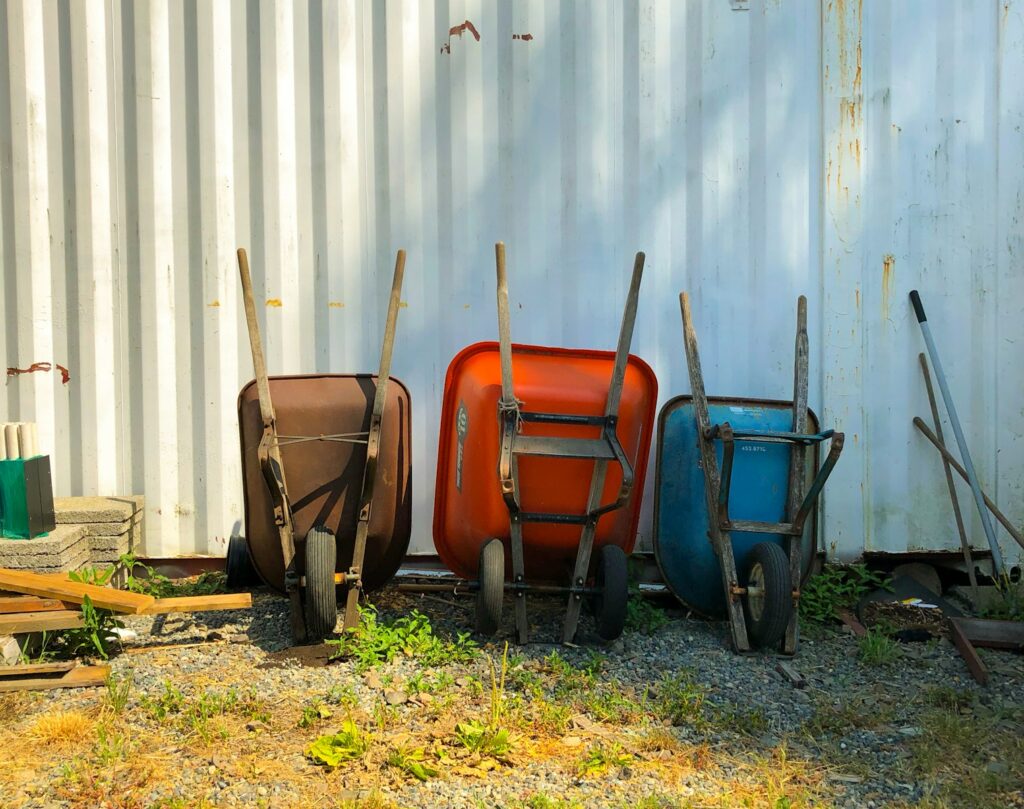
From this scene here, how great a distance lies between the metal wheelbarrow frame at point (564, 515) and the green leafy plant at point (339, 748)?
3.20ft

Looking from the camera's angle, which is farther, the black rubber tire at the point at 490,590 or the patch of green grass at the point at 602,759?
the black rubber tire at the point at 490,590

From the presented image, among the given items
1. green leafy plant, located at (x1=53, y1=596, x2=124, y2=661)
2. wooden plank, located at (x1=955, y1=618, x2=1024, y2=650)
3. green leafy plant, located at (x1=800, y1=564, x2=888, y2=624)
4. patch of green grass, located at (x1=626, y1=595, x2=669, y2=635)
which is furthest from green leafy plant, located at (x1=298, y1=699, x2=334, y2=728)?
wooden plank, located at (x1=955, y1=618, x2=1024, y2=650)

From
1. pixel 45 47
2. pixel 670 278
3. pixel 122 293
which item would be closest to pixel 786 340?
pixel 670 278

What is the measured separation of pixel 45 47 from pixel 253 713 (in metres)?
3.75

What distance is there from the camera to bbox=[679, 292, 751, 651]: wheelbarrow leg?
4090 millimetres

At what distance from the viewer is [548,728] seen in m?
3.16

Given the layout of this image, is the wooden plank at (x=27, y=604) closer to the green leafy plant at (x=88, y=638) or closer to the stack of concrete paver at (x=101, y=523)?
the green leafy plant at (x=88, y=638)

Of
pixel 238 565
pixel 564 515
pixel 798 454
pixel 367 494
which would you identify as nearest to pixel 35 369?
pixel 238 565

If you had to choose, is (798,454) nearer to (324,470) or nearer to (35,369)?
(324,470)

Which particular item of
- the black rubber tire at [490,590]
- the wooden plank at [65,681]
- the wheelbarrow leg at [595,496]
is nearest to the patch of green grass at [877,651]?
the wheelbarrow leg at [595,496]

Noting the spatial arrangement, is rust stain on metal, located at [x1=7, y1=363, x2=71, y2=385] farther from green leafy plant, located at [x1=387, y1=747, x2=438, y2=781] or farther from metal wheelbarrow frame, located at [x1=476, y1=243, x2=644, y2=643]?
green leafy plant, located at [x1=387, y1=747, x2=438, y2=781]

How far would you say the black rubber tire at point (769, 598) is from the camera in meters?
3.91

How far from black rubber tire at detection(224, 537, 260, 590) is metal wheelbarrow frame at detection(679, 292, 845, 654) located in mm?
2372

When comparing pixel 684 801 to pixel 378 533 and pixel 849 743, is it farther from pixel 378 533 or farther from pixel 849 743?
pixel 378 533
